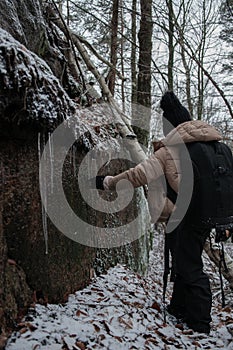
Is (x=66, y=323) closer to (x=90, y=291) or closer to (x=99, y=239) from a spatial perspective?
(x=90, y=291)

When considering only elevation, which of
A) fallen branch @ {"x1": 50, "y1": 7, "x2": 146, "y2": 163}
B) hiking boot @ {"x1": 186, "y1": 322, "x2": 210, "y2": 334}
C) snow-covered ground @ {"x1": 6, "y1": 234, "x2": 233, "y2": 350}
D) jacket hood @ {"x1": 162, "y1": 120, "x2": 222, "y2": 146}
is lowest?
hiking boot @ {"x1": 186, "y1": 322, "x2": 210, "y2": 334}

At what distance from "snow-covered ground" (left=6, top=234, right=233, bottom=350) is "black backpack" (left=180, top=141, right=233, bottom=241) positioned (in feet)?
3.84

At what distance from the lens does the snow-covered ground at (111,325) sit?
106 inches

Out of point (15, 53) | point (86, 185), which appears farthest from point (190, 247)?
point (15, 53)

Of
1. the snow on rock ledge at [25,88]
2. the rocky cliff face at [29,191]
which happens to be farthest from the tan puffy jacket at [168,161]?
the snow on rock ledge at [25,88]

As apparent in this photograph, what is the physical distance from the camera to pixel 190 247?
3768 mm

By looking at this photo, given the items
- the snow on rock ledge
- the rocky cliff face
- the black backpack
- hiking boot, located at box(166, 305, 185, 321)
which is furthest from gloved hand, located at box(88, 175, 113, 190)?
hiking boot, located at box(166, 305, 185, 321)

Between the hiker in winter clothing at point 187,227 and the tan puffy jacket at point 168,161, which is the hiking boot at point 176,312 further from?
the tan puffy jacket at point 168,161

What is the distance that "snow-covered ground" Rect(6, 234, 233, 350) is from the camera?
268 centimetres

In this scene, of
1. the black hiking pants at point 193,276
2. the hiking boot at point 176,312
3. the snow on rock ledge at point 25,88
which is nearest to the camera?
the snow on rock ledge at point 25,88

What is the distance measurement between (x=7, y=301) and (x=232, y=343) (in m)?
2.35

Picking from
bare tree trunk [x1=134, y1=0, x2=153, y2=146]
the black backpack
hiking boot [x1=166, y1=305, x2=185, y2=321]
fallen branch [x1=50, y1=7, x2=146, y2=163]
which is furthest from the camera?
bare tree trunk [x1=134, y1=0, x2=153, y2=146]

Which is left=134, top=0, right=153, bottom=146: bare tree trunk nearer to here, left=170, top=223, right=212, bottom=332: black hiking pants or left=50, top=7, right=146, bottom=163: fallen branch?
left=50, top=7, right=146, bottom=163: fallen branch

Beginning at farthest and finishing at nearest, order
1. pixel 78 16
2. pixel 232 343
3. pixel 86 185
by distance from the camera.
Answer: pixel 78 16 → pixel 86 185 → pixel 232 343
